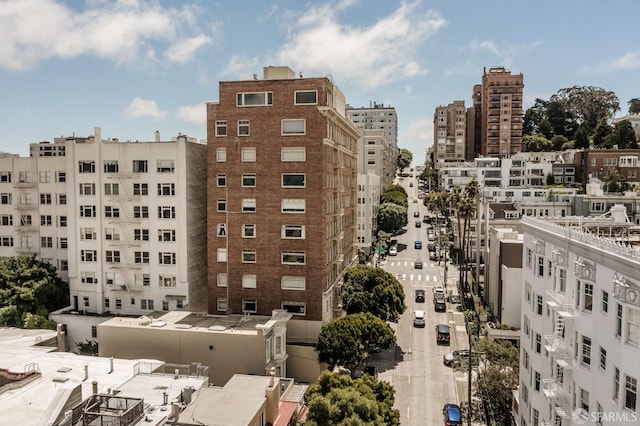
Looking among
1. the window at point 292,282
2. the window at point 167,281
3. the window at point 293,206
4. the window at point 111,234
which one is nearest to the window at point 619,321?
the window at point 293,206

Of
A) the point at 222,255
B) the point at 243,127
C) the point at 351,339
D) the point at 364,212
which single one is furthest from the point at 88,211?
the point at 364,212

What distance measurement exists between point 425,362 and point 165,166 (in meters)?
35.6

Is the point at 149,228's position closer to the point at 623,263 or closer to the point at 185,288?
the point at 185,288

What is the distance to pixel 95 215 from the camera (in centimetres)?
5800

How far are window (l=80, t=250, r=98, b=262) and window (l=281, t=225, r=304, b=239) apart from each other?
2258 cm

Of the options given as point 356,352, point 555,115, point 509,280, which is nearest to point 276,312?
point 356,352

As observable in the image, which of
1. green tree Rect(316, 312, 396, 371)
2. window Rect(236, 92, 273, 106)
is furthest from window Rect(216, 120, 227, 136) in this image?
green tree Rect(316, 312, 396, 371)

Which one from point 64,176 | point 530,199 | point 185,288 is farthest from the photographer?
point 530,199

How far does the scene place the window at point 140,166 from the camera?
185 ft

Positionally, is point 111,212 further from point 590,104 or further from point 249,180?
point 590,104

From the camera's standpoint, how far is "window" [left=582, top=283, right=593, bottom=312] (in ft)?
88.4

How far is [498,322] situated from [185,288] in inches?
1518

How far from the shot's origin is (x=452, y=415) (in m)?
42.4

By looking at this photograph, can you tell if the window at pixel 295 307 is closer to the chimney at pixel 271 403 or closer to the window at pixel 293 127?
the window at pixel 293 127
